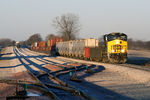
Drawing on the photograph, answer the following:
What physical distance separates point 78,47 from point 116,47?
11.3m

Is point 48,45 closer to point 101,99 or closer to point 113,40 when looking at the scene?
point 113,40

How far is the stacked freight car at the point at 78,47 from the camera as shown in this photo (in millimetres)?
26953

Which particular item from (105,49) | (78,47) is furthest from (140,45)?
(105,49)

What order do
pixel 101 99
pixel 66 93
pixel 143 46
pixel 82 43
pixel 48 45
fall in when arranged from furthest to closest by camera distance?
pixel 143 46
pixel 48 45
pixel 82 43
pixel 66 93
pixel 101 99

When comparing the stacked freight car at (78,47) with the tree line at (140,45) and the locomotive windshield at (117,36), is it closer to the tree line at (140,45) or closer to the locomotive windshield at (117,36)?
the locomotive windshield at (117,36)

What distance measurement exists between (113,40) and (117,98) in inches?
538

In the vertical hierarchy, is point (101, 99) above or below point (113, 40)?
below

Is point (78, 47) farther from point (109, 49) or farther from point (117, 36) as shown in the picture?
point (117, 36)

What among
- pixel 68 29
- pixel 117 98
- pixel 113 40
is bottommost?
pixel 117 98

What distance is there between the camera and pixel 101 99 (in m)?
7.34

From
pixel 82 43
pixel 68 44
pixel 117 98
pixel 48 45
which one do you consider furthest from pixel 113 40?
pixel 48 45

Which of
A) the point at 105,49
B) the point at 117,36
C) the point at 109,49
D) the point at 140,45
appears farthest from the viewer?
the point at 140,45

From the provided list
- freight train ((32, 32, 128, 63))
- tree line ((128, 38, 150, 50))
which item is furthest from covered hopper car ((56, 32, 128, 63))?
tree line ((128, 38, 150, 50))

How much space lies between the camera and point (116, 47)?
20156mm
